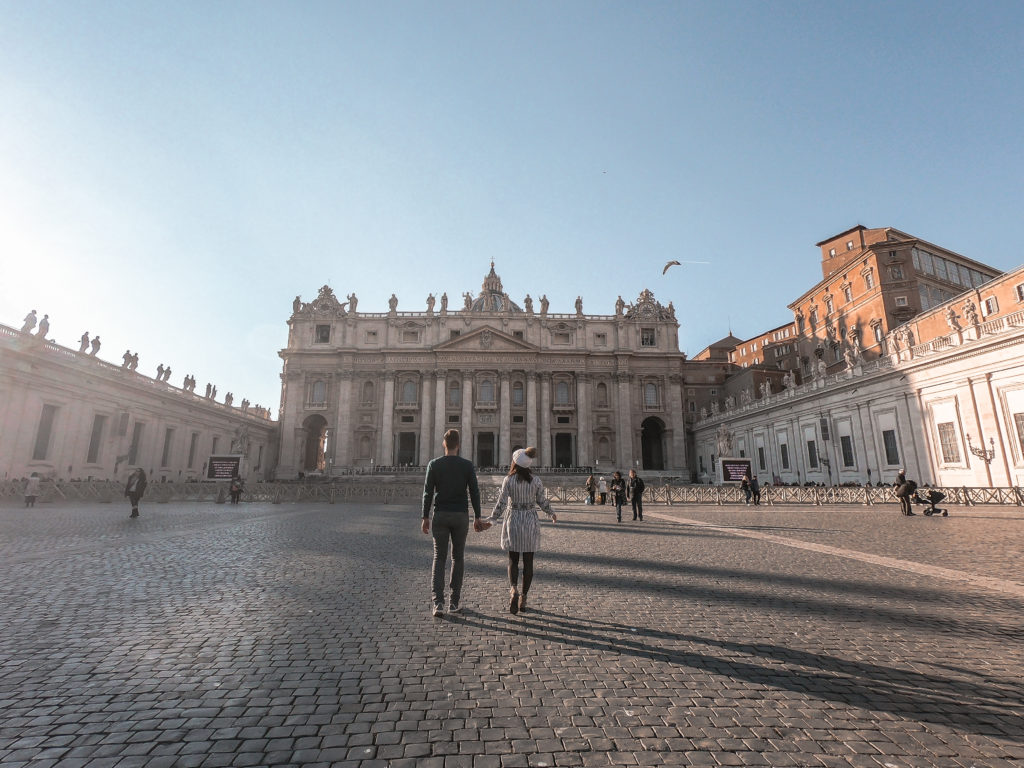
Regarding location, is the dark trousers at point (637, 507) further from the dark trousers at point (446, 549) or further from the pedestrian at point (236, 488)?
the pedestrian at point (236, 488)

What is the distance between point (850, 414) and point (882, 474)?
4.02m

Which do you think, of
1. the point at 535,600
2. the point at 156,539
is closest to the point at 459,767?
the point at 535,600

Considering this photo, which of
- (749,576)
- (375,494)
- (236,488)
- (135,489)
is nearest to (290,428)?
(236,488)

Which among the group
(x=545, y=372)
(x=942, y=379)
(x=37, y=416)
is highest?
(x=545, y=372)

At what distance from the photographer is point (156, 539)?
1000 cm

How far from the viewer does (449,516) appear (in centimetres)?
520

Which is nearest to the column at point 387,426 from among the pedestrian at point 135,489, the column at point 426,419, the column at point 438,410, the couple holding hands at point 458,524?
the column at point 426,419

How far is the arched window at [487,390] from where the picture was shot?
49938 mm

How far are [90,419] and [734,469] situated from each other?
35657 millimetres

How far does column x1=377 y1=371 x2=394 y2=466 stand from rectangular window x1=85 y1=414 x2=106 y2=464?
21.8 meters

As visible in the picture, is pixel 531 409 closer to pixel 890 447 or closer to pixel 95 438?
pixel 890 447

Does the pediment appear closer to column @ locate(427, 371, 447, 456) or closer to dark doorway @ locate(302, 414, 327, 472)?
column @ locate(427, 371, 447, 456)

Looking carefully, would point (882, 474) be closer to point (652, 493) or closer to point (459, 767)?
point (652, 493)

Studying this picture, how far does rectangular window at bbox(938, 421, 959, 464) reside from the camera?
23.4 meters
